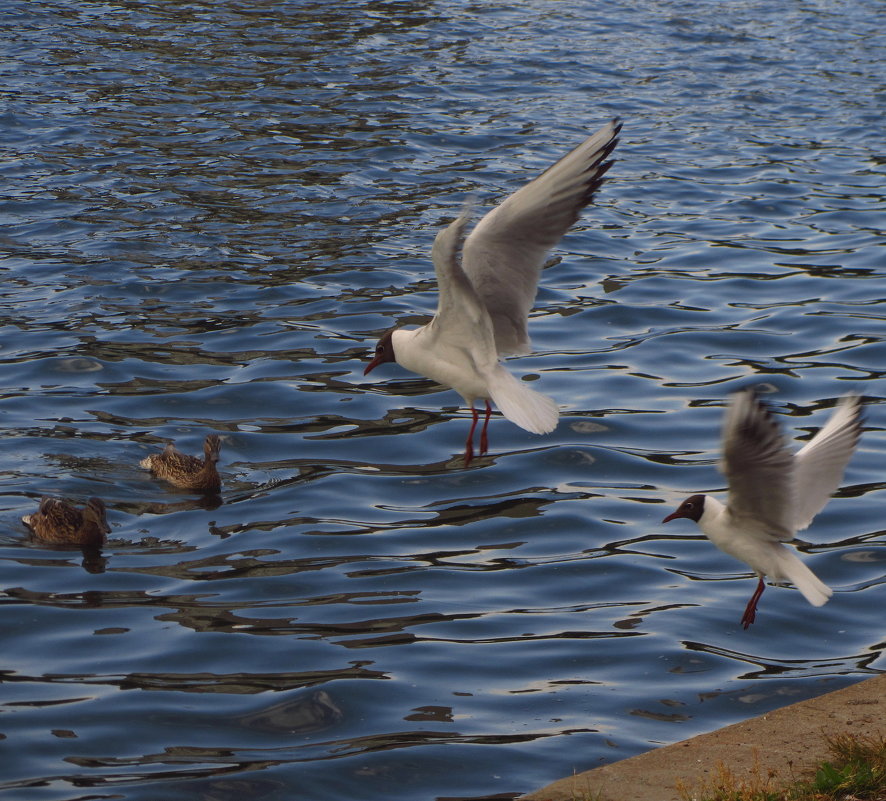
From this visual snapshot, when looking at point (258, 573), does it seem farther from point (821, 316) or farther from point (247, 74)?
point (247, 74)

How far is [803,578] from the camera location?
7555mm

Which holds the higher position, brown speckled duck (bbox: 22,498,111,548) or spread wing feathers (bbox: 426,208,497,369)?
spread wing feathers (bbox: 426,208,497,369)

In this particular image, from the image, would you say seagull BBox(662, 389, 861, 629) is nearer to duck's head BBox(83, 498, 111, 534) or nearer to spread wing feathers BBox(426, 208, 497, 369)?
spread wing feathers BBox(426, 208, 497, 369)

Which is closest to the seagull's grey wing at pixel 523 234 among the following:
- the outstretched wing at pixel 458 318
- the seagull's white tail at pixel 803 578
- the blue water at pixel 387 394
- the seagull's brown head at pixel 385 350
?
the outstretched wing at pixel 458 318

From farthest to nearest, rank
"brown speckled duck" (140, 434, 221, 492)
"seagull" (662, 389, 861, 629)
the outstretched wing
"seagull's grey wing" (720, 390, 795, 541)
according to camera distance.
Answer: "brown speckled duck" (140, 434, 221, 492)
the outstretched wing
"seagull" (662, 389, 861, 629)
"seagull's grey wing" (720, 390, 795, 541)

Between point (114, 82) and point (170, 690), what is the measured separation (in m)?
15.4

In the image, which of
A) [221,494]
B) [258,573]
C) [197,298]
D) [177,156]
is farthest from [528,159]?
[258,573]

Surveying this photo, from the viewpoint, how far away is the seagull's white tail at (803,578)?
7.36 m

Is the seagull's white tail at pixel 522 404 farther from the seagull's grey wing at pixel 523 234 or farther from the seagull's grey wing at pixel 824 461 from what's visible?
the seagull's grey wing at pixel 824 461

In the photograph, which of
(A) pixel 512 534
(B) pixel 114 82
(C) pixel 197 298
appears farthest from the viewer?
(B) pixel 114 82

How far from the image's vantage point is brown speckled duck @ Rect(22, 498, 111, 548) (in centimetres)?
938

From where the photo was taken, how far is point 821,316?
14734mm

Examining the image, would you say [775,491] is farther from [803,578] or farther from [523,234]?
[523,234]

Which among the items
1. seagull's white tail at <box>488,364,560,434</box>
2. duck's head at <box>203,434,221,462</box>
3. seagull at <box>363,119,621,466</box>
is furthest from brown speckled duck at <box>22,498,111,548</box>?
seagull's white tail at <box>488,364,560,434</box>
